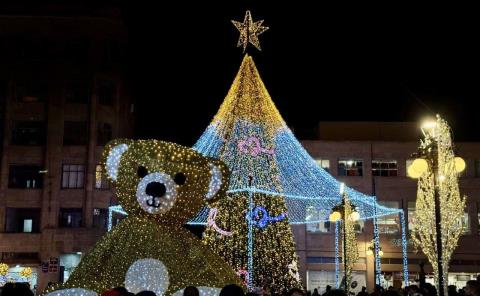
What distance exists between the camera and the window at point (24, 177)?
134 ft

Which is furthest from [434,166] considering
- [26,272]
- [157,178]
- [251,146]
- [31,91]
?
[31,91]

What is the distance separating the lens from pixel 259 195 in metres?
22.6

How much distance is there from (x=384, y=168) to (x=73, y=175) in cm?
2018

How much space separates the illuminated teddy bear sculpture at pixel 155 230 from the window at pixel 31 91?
104 feet

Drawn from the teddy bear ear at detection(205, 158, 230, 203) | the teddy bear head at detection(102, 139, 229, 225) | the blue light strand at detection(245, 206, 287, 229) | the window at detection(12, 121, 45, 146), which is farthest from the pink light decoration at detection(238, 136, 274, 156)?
the window at detection(12, 121, 45, 146)

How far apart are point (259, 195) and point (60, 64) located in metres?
24.5

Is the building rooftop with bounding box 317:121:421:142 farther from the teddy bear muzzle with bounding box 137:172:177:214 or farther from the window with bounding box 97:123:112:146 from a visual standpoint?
the teddy bear muzzle with bounding box 137:172:177:214

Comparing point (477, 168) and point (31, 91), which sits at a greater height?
point (31, 91)

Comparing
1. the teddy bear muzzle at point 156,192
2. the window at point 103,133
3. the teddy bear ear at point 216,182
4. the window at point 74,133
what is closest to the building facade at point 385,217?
the window at point 103,133

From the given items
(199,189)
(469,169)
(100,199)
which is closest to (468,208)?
(469,169)

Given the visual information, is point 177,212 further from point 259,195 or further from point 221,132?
point 259,195

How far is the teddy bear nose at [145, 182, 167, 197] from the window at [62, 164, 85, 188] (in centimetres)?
3002

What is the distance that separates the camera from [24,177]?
4109cm

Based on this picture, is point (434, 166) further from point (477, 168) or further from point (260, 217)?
point (477, 168)
